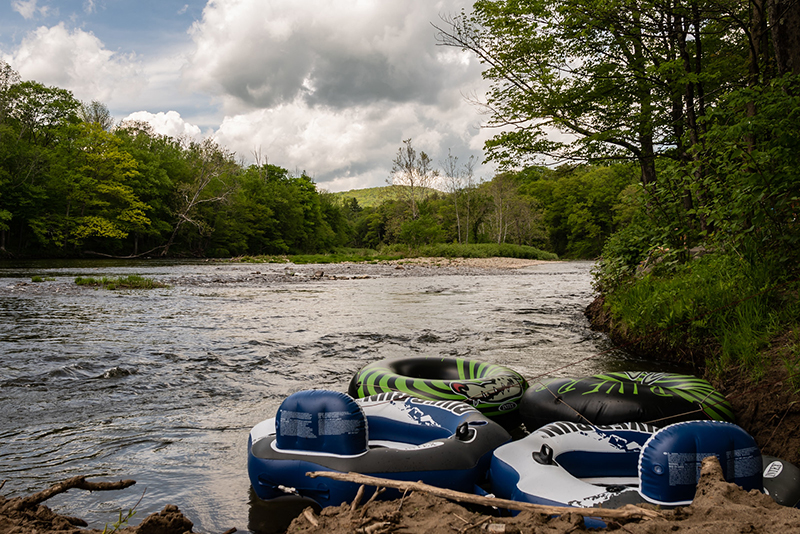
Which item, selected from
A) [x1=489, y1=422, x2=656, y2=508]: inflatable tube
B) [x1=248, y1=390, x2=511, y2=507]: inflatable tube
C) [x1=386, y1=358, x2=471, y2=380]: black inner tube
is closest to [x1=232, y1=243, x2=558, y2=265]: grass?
[x1=386, y1=358, x2=471, y2=380]: black inner tube

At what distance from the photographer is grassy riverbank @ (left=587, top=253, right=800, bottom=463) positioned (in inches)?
122

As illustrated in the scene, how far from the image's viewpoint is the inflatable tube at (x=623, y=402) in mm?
→ 3033

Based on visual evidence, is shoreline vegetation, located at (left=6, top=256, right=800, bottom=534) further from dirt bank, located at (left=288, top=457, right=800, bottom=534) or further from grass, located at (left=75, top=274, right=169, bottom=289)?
grass, located at (left=75, top=274, right=169, bottom=289)

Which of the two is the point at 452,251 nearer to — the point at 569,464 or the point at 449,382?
the point at 449,382

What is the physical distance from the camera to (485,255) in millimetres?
38938

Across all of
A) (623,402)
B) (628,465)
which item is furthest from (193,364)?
(628,465)

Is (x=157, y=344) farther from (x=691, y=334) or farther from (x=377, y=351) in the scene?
(x=691, y=334)

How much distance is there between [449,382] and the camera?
3.58 m

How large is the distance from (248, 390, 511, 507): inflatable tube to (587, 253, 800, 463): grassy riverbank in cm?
185

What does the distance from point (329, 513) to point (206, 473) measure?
54.5 inches

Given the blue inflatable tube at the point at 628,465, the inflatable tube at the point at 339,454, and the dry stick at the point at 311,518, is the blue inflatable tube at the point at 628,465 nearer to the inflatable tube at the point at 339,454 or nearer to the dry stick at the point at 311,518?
the inflatable tube at the point at 339,454

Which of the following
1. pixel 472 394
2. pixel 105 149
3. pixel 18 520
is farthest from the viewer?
pixel 105 149

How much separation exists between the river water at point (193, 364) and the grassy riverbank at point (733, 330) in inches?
20.3

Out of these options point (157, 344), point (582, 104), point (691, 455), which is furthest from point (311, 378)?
point (582, 104)
